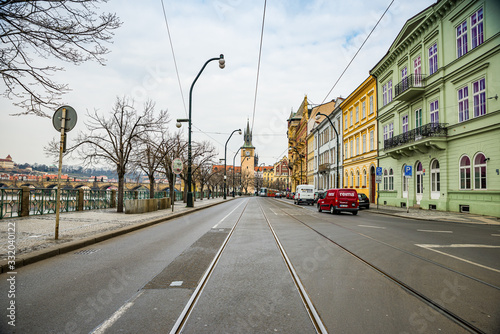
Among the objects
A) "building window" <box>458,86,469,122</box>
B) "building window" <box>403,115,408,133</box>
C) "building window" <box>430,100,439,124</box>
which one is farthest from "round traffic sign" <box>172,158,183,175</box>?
"building window" <box>403,115,408,133</box>

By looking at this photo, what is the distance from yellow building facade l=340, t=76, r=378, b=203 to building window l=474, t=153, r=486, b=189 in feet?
48.9

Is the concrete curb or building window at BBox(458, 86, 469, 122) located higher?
building window at BBox(458, 86, 469, 122)

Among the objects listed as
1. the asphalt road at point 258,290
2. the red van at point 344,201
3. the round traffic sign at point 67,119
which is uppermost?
A: the round traffic sign at point 67,119

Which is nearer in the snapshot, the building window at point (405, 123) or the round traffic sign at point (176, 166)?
the round traffic sign at point (176, 166)

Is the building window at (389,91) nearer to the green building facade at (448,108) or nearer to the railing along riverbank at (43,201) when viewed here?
the green building facade at (448,108)

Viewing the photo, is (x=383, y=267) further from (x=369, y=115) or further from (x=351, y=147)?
(x=351, y=147)

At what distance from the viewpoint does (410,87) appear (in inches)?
993

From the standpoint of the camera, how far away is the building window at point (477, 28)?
1889 centimetres

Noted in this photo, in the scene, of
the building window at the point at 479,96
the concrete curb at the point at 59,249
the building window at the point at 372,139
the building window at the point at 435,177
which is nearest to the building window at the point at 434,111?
the building window at the point at 435,177

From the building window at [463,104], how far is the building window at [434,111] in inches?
94.3

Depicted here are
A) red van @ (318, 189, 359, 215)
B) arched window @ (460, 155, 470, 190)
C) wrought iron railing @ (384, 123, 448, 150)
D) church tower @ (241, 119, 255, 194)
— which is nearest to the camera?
arched window @ (460, 155, 470, 190)

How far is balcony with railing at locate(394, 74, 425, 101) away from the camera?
2506 cm

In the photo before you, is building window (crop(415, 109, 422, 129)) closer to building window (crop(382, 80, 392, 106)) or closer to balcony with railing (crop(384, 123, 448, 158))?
balcony with railing (crop(384, 123, 448, 158))

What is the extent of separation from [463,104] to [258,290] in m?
21.3
